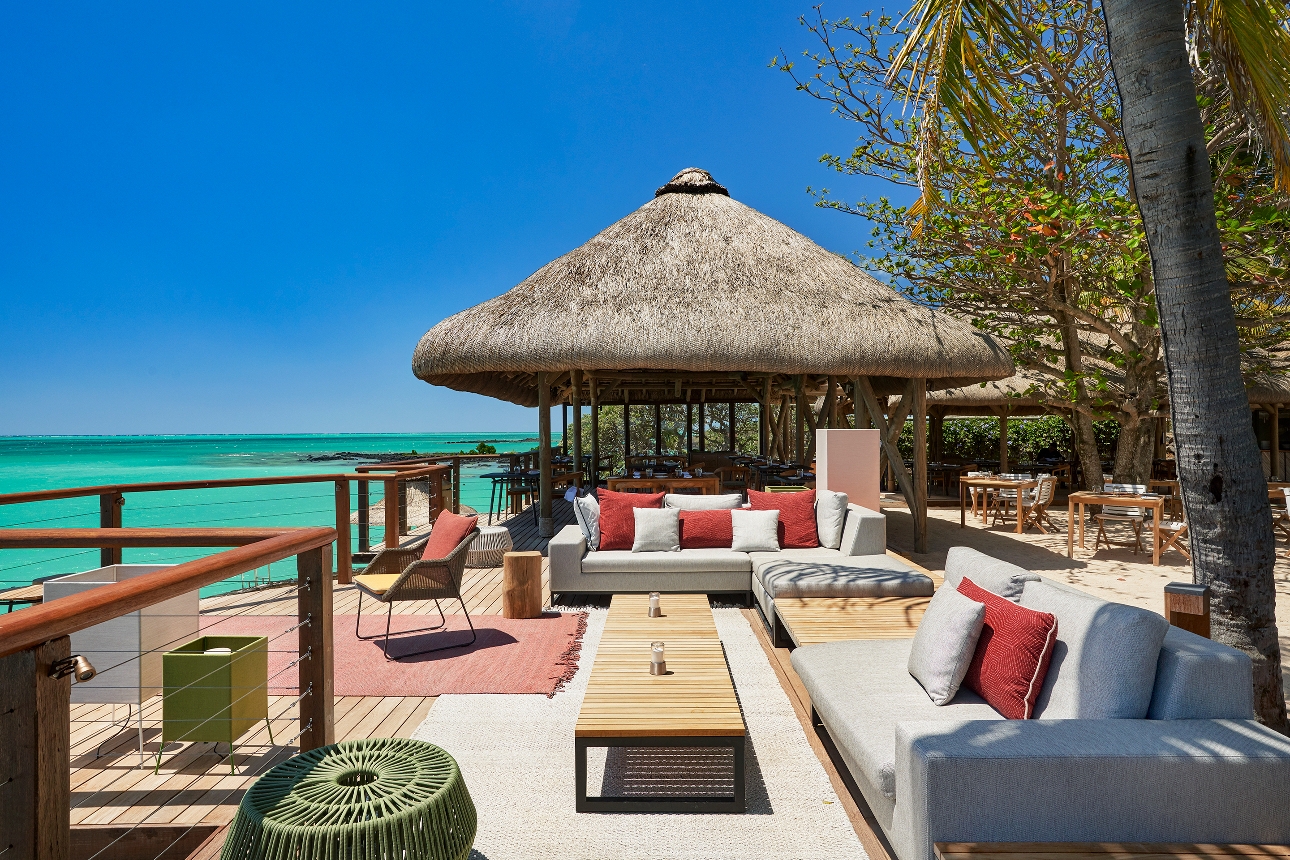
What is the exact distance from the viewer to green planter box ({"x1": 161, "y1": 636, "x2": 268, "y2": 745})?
2.83 m

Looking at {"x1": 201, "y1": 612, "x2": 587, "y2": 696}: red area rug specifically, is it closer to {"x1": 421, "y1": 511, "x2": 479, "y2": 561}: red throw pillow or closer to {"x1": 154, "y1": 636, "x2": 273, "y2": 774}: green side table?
{"x1": 154, "y1": 636, "x2": 273, "y2": 774}: green side table

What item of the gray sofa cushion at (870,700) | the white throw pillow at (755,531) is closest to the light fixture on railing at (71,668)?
the gray sofa cushion at (870,700)

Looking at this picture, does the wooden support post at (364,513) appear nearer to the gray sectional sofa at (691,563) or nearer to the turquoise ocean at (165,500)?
the turquoise ocean at (165,500)

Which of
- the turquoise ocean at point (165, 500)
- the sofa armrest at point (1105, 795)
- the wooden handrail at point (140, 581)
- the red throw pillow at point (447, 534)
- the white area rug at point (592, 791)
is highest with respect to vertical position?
the wooden handrail at point (140, 581)

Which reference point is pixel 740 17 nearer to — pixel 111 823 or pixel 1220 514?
pixel 1220 514

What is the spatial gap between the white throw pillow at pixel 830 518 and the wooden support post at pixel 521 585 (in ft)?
7.89

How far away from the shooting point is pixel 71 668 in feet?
4.99

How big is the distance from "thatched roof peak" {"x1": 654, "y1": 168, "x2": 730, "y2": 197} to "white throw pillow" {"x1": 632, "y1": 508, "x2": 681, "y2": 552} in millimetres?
5789

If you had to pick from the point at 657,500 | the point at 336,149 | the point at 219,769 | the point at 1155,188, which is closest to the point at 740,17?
the point at 657,500

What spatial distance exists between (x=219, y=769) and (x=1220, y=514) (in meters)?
4.13

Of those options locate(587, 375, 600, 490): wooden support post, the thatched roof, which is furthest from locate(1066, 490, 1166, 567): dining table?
locate(587, 375, 600, 490): wooden support post

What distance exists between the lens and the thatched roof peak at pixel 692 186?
991 cm

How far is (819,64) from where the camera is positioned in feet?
25.9

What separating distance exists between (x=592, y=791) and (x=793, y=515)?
138 inches
